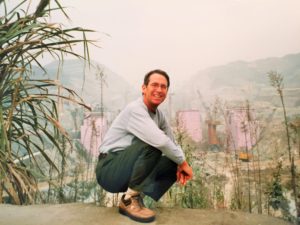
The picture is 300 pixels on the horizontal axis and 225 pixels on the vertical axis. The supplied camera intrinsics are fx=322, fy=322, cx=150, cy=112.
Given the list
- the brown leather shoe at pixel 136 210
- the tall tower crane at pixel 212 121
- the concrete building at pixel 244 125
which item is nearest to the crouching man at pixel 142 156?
the brown leather shoe at pixel 136 210

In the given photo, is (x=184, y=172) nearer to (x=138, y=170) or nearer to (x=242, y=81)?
(x=138, y=170)

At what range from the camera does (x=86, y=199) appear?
275 cm

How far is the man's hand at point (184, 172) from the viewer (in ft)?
4.71

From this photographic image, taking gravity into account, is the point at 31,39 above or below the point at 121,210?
above

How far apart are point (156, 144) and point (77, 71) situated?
391 inches

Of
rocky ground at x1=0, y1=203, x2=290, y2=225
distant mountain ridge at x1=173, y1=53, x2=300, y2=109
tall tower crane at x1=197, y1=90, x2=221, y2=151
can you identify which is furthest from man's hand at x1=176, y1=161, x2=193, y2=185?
distant mountain ridge at x1=173, y1=53, x2=300, y2=109

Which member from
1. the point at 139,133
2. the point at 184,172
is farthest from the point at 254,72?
the point at 139,133

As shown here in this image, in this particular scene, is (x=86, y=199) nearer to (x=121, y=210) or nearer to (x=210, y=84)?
(x=121, y=210)

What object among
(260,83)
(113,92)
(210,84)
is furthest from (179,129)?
(210,84)

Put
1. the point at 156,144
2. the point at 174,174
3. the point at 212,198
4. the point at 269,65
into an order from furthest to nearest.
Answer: the point at 269,65
the point at 212,198
the point at 174,174
the point at 156,144

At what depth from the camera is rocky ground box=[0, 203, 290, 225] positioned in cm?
137

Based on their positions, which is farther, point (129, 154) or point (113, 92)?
point (113, 92)

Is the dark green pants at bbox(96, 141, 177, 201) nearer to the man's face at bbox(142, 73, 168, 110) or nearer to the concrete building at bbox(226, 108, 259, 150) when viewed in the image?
the man's face at bbox(142, 73, 168, 110)

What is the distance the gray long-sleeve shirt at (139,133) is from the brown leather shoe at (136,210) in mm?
231
